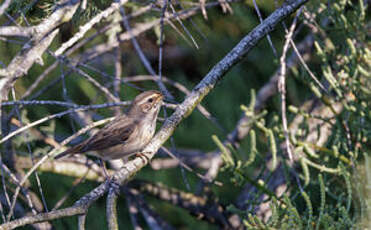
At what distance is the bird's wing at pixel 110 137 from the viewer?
3893 millimetres

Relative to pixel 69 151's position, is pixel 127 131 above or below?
above

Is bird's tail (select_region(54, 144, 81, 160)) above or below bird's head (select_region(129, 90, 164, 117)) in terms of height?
below

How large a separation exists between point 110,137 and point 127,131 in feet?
0.48

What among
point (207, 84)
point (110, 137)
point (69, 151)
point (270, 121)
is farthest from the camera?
point (270, 121)

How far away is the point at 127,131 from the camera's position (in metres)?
3.94

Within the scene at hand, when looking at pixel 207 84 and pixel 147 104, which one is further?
pixel 147 104

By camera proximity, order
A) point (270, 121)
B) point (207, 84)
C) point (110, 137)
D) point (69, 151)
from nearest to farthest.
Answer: point (207, 84) → point (69, 151) → point (110, 137) → point (270, 121)

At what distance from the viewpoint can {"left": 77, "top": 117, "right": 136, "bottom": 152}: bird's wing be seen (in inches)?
153

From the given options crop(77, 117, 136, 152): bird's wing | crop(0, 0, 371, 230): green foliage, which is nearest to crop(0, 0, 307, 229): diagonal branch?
crop(0, 0, 371, 230): green foliage

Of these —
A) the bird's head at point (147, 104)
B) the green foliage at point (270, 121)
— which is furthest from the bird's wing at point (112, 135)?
the green foliage at point (270, 121)

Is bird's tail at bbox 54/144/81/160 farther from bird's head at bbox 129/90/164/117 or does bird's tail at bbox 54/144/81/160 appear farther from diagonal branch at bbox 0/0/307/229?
diagonal branch at bbox 0/0/307/229

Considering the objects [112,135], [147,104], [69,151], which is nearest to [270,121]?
[147,104]

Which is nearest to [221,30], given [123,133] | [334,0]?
[334,0]

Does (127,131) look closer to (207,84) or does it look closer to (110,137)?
(110,137)
